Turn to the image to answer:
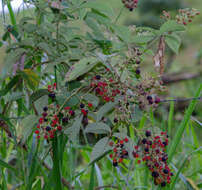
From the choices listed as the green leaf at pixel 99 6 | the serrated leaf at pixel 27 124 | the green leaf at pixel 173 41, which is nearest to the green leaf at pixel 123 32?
the green leaf at pixel 99 6

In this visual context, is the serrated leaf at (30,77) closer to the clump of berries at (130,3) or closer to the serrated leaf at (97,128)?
the serrated leaf at (97,128)

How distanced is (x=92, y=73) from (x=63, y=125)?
0.53 feet

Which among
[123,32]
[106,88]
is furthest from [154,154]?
[123,32]

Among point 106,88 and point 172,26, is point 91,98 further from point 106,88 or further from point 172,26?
point 172,26

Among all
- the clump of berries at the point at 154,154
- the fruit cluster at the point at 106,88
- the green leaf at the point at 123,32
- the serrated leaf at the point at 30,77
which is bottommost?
the clump of berries at the point at 154,154

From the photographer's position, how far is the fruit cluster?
68cm

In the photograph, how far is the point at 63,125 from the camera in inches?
30.0

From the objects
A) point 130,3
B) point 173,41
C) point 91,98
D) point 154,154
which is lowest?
point 154,154

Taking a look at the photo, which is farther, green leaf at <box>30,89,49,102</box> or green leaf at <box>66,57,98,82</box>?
green leaf at <box>30,89,49,102</box>

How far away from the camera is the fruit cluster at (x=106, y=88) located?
26.9 inches

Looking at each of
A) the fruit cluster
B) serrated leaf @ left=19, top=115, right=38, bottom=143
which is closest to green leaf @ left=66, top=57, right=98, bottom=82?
the fruit cluster

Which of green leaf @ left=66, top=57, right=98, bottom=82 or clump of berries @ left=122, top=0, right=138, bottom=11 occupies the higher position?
clump of berries @ left=122, top=0, right=138, bottom=11

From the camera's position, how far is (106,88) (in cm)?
69

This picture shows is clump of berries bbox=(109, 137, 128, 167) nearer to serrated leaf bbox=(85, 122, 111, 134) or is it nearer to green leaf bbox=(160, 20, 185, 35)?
serrated leaf bbox=(85, 122, 111, 134)
